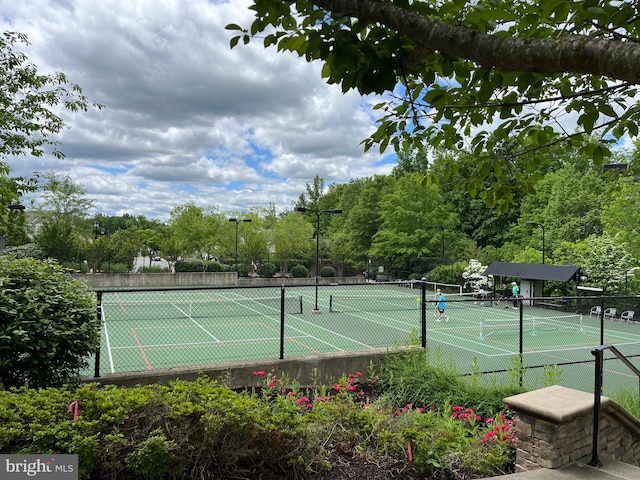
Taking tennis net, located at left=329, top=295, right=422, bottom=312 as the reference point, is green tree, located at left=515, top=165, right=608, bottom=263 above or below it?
above

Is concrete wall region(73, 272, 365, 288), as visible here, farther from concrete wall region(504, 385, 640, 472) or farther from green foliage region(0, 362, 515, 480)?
concrete wall region(504, 385, 640, 472)

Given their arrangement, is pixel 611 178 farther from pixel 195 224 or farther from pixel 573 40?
pixel 195 224

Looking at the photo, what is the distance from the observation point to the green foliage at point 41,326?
5.02 meters

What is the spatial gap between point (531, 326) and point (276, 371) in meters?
21.2

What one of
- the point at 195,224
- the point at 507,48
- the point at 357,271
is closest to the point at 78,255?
the point at 195,224

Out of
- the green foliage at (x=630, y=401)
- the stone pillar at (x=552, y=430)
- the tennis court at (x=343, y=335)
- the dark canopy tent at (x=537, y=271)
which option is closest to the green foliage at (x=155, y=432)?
the stone pillar at (x=552, y=430)

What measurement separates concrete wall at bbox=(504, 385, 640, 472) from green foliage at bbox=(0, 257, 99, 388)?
4.80 meters

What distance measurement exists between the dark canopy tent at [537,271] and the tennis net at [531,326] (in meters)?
3.47

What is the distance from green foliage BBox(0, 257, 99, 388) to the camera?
5.02 metres

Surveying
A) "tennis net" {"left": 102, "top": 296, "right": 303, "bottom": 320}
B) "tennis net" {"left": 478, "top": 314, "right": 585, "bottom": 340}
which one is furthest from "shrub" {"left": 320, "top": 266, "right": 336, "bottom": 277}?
"tennis net" {"left": 478, "top": 314, "right": 585, "bottom": 340}

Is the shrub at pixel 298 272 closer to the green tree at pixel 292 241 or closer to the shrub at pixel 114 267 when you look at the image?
the green tree at pixel 292 241

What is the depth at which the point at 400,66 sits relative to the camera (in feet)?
10.5

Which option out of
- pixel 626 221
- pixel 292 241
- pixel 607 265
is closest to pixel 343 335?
pixel 607 265

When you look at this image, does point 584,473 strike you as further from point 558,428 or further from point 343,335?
point 343,335
